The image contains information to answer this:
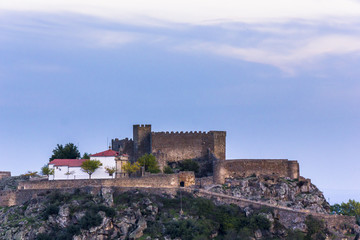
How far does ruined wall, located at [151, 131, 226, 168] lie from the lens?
121688 millimetres

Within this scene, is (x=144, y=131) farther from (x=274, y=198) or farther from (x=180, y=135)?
(x=274, y=198)

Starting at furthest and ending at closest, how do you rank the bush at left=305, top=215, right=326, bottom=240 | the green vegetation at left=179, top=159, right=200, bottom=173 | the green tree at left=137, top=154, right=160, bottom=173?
1. the green vegetation at left=179, top=159, right=200, bottom=173
2. the green tree at left=137, top=154, right=160, bottom=173
3. the bush at left=305, top=215, right=326, bottom=240

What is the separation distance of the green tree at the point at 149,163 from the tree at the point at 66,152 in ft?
38.2

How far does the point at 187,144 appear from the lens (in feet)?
401

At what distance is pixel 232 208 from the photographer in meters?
105

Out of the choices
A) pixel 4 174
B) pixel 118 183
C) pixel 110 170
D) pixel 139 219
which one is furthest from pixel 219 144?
pixel 4 174

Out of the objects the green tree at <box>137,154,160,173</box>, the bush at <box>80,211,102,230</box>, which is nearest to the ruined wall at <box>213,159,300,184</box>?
the green tree at <box>137,154,160,173</box>

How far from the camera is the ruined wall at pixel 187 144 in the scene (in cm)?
12169

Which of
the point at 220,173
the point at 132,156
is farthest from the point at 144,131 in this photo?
the point at 220,173

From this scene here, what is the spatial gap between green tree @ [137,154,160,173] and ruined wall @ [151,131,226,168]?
512 cm

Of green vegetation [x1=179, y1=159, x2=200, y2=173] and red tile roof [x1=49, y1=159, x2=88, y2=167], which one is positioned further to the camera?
green vegetation [x1=179, y1=159, x2=200, y2=173]

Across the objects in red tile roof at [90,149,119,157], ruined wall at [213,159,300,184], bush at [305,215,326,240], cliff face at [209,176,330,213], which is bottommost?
bush at [305,215,326,240]

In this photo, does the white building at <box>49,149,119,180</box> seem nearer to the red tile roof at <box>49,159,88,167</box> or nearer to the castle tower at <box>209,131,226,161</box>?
the red tile roof at <box>49,159,88,167</box>

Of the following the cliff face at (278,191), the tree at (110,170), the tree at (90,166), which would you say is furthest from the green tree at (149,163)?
the cliff face at (278,191)
